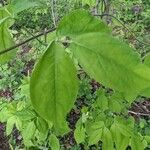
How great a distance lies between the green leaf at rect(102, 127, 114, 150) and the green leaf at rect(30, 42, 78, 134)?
605 mm

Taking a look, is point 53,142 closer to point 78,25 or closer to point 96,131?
point 96,131

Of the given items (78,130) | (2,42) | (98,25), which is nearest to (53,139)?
(78,130)

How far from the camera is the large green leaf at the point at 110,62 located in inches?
15.3

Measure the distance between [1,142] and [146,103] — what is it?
1.50m

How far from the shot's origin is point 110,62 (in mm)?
390

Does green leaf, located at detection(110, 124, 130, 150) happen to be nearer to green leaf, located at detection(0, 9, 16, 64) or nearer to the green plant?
green leaf, located at detection(0, 9, 16, 64)

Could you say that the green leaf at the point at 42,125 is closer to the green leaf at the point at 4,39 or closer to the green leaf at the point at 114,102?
the green leaf at the point at 114,102

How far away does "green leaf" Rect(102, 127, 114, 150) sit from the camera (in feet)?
3.26

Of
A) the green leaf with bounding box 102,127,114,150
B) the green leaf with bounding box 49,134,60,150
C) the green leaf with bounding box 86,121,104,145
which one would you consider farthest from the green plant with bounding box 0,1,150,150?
the green leaf with bounding box 49,134,60,150

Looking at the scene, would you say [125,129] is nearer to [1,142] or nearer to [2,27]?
[2,27]


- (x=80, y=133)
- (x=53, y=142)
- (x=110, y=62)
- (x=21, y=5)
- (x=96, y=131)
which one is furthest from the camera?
(x=53, y=142)

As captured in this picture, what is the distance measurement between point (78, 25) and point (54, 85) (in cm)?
8

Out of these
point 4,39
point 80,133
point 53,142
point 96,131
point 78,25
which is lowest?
point 53,142

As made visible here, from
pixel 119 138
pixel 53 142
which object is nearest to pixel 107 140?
pixel 119 138
